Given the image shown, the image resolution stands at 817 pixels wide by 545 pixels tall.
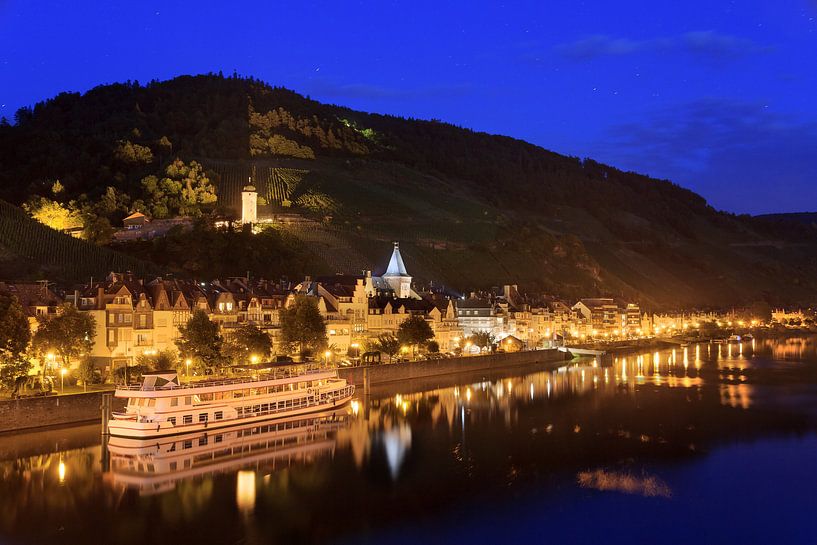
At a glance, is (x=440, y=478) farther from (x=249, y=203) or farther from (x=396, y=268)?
(x=249, y=203)

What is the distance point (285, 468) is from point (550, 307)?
238 feet

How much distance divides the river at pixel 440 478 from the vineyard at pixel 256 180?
68.0 metres

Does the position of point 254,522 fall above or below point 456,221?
below

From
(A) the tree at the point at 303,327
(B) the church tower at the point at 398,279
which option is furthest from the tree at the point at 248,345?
(B) the church tower at the point at 398,279

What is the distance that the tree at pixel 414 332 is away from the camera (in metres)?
65.4

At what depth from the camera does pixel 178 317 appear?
5247 centimetres

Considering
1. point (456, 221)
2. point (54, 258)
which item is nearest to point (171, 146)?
point (456, 221)

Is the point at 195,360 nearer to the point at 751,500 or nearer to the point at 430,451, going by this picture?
the point at 430,451

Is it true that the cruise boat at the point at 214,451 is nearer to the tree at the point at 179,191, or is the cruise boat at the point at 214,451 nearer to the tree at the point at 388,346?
the tree at the point at 388,346

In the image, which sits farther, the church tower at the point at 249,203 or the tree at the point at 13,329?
the church tower at the point at 249,203

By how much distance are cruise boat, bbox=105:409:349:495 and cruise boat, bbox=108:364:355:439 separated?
0.49 m

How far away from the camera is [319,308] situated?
6309 centimetres

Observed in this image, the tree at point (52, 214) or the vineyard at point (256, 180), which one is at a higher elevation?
the vineyard at point (256, 180)

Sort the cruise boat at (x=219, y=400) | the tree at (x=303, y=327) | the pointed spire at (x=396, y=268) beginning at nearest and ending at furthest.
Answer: the cruise boat at (x=219, y=400) → the tree at (x=303, y=327) → the pointed spire at (x=396, y=268)
